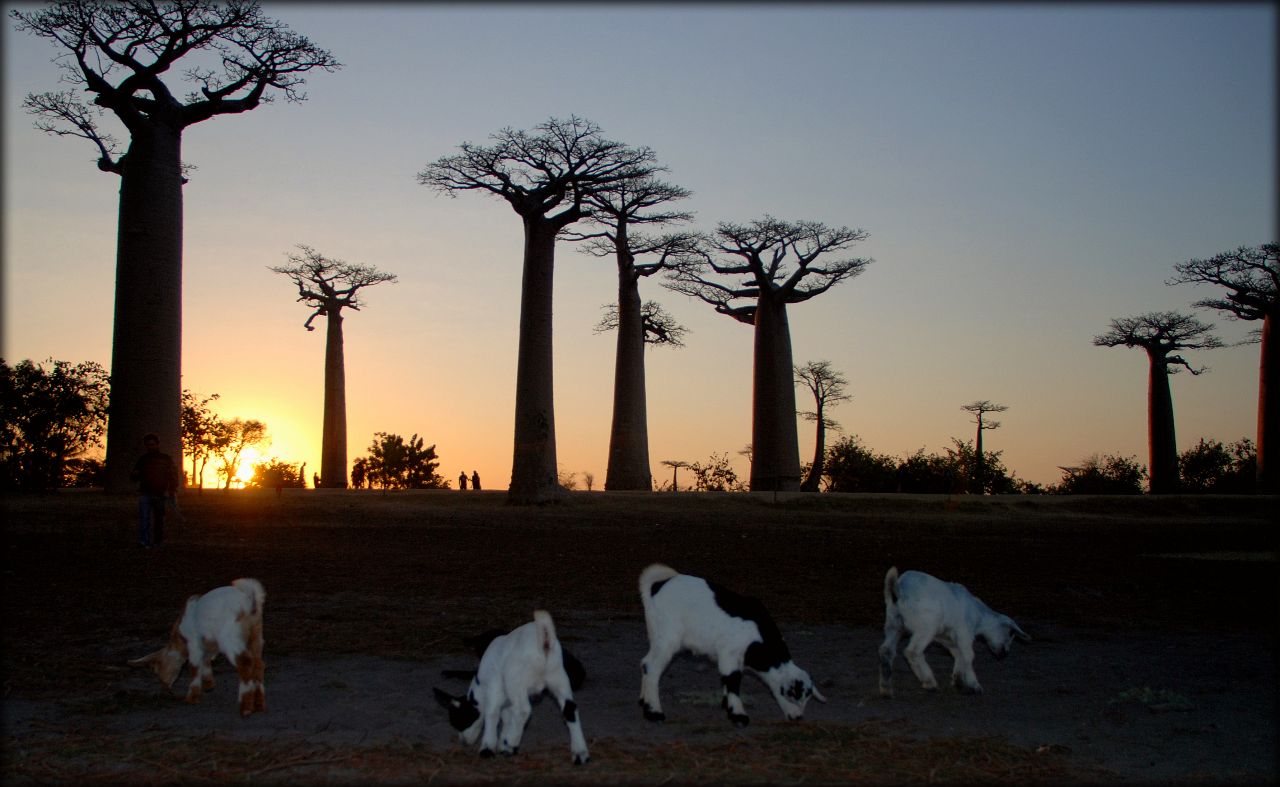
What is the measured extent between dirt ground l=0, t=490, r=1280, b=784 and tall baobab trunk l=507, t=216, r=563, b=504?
9293 mm

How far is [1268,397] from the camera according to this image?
51.6 meters

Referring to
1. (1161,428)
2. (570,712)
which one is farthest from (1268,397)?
(570,712)

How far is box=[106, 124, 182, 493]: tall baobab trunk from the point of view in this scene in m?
26.3

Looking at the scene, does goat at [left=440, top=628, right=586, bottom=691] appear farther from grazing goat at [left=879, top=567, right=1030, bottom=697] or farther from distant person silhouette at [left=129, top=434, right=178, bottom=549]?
distant person silhouette at [left=129, top=434, right=178, bottom=549]

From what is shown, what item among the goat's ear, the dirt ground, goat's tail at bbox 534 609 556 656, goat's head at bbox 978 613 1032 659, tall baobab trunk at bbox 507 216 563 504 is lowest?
the dirt ground

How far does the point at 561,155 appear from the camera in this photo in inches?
1204

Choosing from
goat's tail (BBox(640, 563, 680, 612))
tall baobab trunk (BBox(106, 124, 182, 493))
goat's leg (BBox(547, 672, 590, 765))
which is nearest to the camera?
goat's leg (BBox(547, 672, 590, 765))

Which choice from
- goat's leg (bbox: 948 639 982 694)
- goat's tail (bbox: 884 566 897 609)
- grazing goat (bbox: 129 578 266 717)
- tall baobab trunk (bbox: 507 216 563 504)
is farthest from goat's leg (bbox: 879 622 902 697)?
tall baobab trunk (bbox: 507 216 563 504)

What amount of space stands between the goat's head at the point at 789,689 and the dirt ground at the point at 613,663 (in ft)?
0.51

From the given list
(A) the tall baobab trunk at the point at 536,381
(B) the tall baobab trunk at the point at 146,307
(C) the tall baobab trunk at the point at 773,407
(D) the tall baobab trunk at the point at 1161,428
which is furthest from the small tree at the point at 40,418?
(D) the tall baobab trunk at the point at 1161,428

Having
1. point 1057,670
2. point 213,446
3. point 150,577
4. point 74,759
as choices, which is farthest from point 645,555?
point 213,446

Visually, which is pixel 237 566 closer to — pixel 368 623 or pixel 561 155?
pixel 368 623

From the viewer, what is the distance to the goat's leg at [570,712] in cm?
557

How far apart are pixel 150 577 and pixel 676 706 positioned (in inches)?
323
